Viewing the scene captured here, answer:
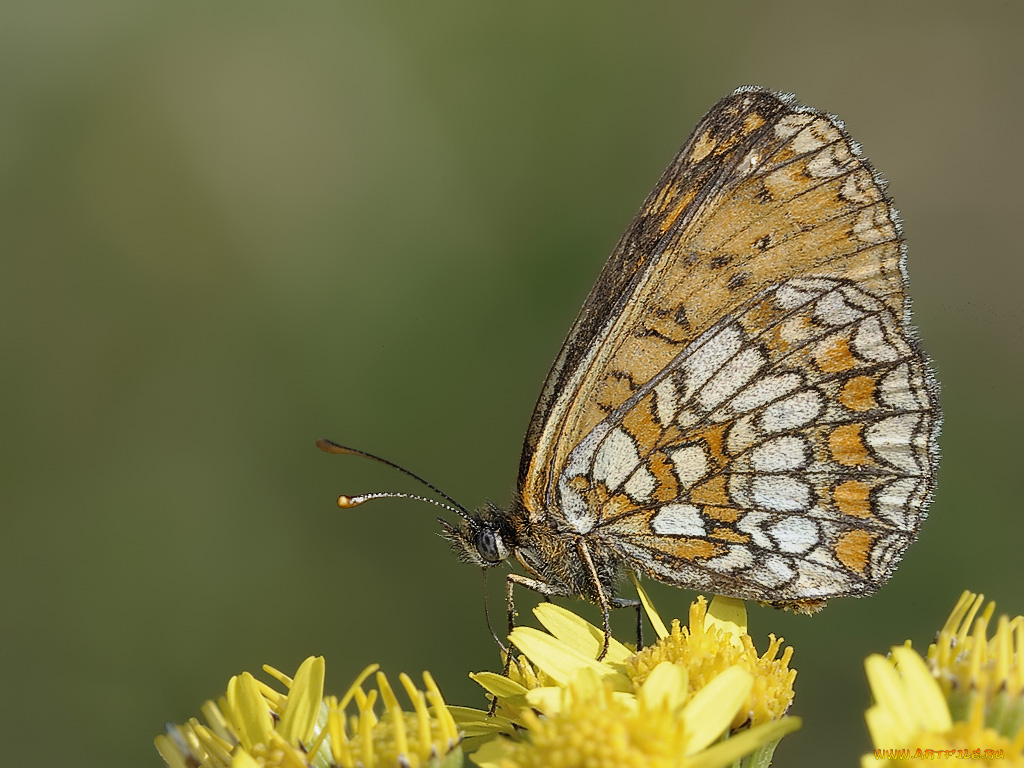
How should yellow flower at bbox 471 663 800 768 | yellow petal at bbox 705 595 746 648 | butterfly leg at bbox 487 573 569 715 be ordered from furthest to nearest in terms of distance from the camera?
yellow petal at bbox 705 595 746 648 < butterfly leg at bbox 487 573 569 715 < yellow flower at bbox 471 663 800 768

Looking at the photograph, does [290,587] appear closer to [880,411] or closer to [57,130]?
[57,130]

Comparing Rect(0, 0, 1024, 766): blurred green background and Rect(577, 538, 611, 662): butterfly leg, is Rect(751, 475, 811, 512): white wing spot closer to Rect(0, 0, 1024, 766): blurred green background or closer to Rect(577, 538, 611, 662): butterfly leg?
Rect(577, 538, 611, 662): butterfly leg

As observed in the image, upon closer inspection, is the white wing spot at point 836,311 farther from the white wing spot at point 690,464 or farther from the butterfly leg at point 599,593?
the butterfly leg at point 599,593

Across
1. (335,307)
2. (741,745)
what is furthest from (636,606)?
(335,307)

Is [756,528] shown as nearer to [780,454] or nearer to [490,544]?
[780,454]

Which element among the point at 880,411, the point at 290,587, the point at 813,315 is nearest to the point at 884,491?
the point at 880,411

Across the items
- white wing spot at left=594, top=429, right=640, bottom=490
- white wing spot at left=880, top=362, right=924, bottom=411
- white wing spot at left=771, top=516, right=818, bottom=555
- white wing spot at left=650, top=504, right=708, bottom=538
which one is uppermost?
white wing spot at left=594, top=429, right=640, bottom=490

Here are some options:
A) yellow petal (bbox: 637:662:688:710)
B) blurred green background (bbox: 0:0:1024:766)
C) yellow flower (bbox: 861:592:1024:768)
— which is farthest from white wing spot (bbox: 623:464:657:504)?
blurred green background (bbox: 0:0:1024:766)
